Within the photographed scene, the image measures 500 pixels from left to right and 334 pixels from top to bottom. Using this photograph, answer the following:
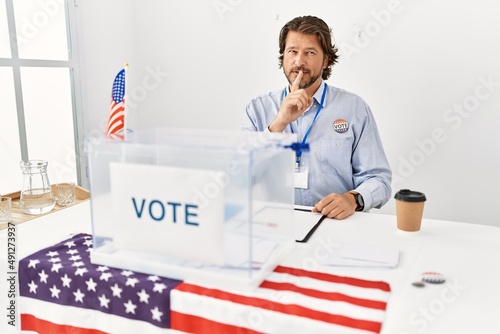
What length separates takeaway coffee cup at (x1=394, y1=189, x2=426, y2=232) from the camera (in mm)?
1248

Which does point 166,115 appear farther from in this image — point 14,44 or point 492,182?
point 492,182

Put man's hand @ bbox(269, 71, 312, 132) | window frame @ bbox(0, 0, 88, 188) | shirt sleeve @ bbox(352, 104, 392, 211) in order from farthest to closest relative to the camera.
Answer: window frame @ bbox(0, 0, 88, 188)
shirt sleeve @ bbox(352, 104, 392, 211)
man's hand @ bbox(269, 71, 312, 132)

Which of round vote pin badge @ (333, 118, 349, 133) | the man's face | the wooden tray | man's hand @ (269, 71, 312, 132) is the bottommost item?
the wooden tray

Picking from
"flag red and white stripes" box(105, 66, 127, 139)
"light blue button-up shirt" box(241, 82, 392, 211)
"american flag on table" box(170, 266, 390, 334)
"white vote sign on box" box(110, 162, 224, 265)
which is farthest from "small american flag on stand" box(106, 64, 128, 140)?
"light blue button-up shirt" box(241, 82, 392, 211)

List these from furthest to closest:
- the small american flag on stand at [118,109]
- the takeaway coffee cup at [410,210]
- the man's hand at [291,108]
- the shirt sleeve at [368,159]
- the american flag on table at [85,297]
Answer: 1. the shirt sleeve at [368,159]
2. the man's hand at [291,108]
3. the takeaway coffee cup at [410,210]
4. the small american flag on stand at [118,109]
5. the american flag on table at [85,297]

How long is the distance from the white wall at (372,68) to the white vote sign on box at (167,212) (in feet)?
5.95

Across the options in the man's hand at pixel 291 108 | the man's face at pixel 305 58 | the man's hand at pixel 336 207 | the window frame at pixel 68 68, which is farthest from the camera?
the window frame at pixel 68 68

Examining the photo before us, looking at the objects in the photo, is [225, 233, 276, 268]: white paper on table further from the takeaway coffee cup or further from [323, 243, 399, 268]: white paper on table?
the takeaway coffee cup

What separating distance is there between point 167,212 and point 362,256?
18.6 inches

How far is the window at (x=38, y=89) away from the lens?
223 centimetres

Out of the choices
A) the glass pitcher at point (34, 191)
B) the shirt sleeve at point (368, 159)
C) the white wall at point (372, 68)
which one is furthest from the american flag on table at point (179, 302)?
the white wall at point (372, 68)

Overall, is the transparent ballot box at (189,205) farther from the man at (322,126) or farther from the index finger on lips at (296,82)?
the index finger on lips at (296,82)

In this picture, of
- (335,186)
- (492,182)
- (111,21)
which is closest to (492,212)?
(492,182)

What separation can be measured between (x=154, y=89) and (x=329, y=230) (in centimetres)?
207
